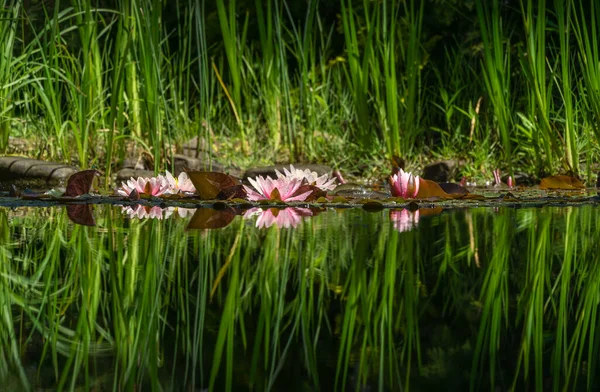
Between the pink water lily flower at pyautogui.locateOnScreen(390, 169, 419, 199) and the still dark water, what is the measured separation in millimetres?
989

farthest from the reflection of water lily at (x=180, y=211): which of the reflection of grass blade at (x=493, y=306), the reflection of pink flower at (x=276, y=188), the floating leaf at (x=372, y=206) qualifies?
the reflection of grass blade at (x=493, y=306)

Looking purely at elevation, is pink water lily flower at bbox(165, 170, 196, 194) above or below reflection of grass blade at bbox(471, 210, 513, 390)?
above

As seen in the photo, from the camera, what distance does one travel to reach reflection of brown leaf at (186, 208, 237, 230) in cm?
218

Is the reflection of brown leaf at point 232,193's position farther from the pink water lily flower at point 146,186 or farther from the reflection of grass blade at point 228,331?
the reflection of grass blade at point 228,331

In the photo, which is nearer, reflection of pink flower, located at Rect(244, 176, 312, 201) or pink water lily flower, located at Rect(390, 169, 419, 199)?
reflection of pink flower, located at Rect(244, 176, 312, 201)

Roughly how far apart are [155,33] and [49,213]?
1036 millimetres

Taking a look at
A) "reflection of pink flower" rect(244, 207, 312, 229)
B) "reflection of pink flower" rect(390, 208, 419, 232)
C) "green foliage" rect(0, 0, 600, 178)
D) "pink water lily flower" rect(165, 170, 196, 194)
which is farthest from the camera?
"green foliage" rect(0, 0, 600, 178)

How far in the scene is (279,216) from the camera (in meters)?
2.52

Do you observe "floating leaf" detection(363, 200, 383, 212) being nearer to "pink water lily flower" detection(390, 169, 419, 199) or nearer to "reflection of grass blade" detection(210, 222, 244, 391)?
"pink water lily flower" detection(390, 169, 419, 199)

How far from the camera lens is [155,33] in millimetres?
3426

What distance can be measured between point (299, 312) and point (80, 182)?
7.06ft

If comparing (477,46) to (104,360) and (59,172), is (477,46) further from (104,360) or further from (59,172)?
(104,360)

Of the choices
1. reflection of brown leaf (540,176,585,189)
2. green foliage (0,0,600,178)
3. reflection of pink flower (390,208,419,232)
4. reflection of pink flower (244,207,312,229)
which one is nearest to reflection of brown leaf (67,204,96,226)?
green foliage (0,0,600,178)

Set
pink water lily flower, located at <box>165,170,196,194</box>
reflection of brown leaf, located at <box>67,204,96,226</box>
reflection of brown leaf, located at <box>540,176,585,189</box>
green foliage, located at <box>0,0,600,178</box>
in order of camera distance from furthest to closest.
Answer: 1. green foliage, located at <box>0,0,600,178</box>
2. reflection of brown leaf, located at <box>540,176,585,189</box>
3. pink water lily flower, located at <box>165,170,196,194</box>
4. reflection of brown leaf, located at <box>67,204,96,226</box>
